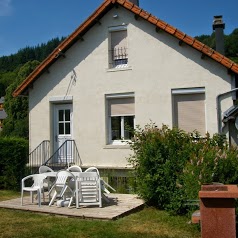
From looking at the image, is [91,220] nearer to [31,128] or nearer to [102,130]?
[102,130]

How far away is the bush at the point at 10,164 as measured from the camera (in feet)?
43.5

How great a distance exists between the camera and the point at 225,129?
1212 centimetres

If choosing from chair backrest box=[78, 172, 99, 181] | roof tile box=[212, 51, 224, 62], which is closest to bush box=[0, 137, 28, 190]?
chair backrest box=[78, 172, 99, 181]

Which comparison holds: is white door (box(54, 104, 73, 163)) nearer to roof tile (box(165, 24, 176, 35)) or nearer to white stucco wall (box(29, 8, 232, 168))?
white stucco wall (box(29, 8, 232, 168))

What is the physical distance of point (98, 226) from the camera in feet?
25.0

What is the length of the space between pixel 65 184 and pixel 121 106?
512 cm

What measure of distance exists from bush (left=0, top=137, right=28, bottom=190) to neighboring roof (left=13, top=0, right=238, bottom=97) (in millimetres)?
2768

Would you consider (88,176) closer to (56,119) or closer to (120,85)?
(120,85)

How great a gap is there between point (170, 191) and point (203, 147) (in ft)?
4.45

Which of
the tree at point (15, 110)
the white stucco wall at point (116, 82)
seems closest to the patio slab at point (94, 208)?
the white stucco wall at point (116, 82)

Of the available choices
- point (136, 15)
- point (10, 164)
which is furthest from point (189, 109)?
point (10, 164)

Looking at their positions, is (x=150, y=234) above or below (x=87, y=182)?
below

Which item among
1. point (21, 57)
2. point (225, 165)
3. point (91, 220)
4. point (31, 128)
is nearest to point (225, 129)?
point (225, 165)

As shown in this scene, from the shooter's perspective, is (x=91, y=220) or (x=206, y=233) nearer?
(x=206, y=233)
